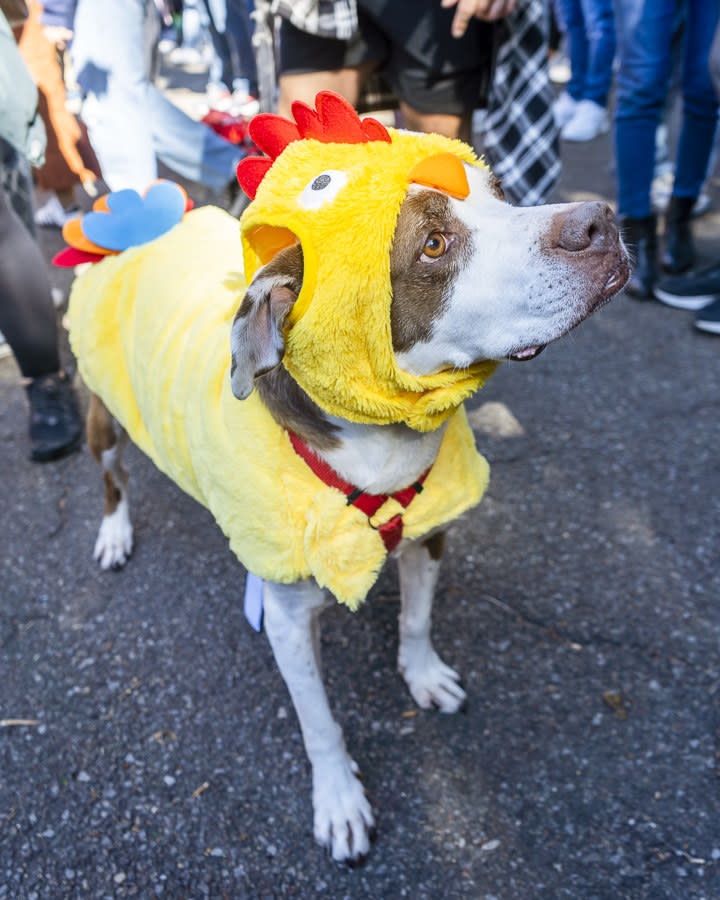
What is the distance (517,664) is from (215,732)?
0.90 m

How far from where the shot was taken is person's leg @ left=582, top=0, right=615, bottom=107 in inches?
227

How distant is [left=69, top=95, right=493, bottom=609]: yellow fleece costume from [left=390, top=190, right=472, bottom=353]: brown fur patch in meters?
0.05

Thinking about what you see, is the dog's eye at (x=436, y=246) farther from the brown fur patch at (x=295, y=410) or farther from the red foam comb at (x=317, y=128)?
the brown fur patch at (x=295, y=410)

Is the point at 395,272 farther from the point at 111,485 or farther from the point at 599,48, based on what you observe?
the point at 599,48

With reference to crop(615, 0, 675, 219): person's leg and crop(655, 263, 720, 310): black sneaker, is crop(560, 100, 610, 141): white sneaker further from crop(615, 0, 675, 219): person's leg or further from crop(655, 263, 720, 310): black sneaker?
crop(655, 263, 720, 310): black sneaker

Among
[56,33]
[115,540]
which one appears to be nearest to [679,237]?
[115,540]

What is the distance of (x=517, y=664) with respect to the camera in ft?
7.30

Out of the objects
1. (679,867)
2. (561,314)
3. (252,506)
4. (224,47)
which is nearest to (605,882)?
(679,867)

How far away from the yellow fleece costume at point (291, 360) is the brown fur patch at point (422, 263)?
1.8 inches

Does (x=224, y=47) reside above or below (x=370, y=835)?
above

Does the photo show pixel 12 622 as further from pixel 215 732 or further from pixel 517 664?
pixel 517 664

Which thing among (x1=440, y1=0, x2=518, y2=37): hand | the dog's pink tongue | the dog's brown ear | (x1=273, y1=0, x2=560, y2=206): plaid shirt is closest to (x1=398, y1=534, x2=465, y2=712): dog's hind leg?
the dog's pink tongue

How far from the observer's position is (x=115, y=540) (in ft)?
8.82

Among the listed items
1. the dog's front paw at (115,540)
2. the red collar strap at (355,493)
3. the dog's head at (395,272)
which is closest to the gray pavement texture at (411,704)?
the dog's front paw at (115,540)
